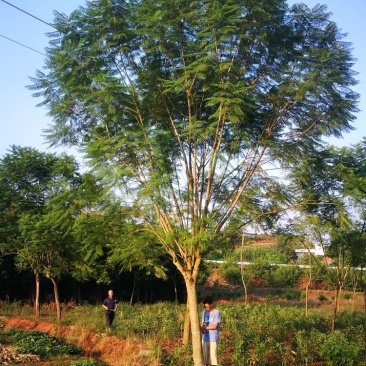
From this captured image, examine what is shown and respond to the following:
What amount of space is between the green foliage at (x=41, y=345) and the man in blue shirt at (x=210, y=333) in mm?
4172

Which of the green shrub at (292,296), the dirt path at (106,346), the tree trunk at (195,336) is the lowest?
the green shrub at (292,296)

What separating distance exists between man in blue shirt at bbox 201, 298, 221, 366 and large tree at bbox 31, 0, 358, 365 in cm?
17

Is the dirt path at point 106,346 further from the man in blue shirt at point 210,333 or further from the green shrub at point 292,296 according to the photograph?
the green shrub at point 292,296

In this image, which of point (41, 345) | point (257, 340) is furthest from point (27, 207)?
point (257, 340)

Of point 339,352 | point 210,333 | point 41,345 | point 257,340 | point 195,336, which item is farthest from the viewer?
point 41,345

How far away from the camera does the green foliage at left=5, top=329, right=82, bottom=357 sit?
10596 mm

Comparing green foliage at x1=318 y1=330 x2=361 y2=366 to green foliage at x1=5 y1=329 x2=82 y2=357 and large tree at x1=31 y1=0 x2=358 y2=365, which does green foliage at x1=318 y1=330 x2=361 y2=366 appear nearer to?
large tree at x1=31 y1=0 x2=358 y2=365

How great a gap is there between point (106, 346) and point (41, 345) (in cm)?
167

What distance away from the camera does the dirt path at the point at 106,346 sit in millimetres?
9851

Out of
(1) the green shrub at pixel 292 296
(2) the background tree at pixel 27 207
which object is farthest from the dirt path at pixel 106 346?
(1) the green shrub at pixel 292 296

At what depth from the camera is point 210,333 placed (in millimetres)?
8352

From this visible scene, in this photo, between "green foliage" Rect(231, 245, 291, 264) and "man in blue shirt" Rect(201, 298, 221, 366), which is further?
"green foliage" Rect(231, 245, 291, 264)

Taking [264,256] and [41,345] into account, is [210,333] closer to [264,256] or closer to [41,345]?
[41,345]

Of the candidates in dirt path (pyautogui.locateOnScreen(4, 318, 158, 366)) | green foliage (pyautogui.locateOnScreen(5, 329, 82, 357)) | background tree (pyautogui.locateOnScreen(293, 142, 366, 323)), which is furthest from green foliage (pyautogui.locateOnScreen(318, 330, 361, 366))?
green foliage (pyautogui.locateOnScreen(5, 329, 82, 357))
